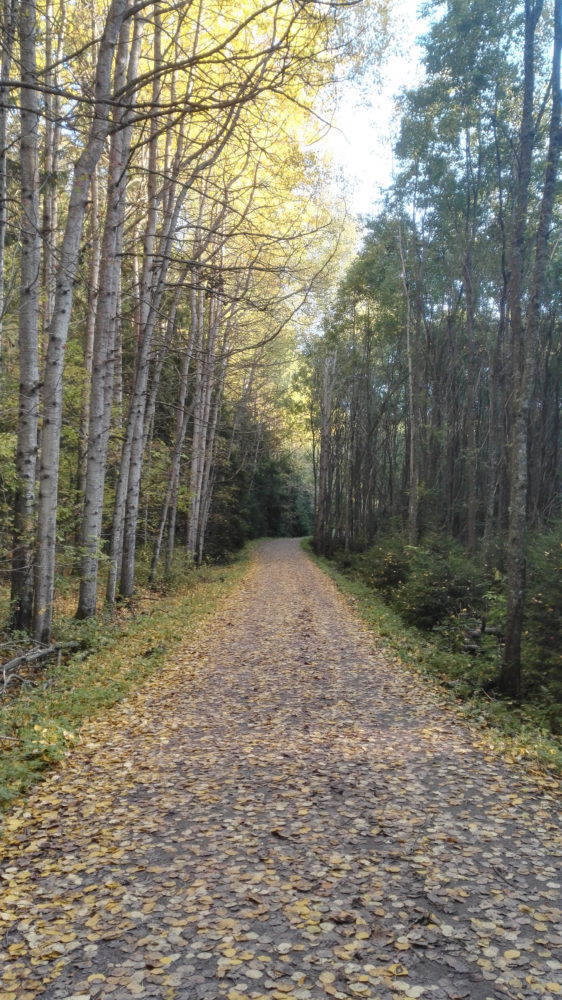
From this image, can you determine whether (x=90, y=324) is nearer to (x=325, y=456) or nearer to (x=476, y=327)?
(x=476, y=327)

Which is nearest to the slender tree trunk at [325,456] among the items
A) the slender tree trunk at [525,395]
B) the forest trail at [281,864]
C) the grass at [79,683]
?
the grass at [79,683]

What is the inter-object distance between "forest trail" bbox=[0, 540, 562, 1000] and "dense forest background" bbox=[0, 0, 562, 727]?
9.09ft

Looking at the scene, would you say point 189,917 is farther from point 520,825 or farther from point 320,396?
point 320,396

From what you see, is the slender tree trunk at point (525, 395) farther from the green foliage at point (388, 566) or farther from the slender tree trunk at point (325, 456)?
the slender tree trunk at point (325, 456)

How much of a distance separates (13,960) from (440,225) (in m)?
20.0

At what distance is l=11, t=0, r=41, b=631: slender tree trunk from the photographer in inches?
297

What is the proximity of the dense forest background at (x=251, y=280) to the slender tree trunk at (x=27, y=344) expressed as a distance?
0.04 m

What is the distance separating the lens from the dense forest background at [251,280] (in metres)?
7.44

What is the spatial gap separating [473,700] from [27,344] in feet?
24.2

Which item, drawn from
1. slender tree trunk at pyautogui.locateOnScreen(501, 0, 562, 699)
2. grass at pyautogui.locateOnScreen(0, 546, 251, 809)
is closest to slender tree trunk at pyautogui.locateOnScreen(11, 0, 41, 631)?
grass at pyautogui.locateOnScreen(0, 546, 251, 809)

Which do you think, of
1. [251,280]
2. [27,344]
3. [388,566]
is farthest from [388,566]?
[27,344]

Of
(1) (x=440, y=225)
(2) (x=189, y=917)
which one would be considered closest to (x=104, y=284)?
(2) (x=189, y=917)

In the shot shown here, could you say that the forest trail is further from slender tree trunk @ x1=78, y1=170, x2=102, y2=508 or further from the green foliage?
the green foliage

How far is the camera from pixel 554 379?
2197 cm
